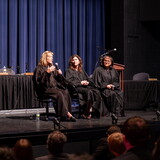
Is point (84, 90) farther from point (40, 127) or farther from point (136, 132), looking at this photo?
point (136, 132)

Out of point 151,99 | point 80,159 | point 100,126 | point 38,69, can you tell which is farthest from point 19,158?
point 151,99

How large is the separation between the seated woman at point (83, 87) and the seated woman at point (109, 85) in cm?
23

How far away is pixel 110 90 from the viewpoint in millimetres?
7836

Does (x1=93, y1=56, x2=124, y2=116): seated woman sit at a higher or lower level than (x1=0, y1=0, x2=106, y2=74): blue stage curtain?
lower

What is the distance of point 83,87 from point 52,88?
2.80ft

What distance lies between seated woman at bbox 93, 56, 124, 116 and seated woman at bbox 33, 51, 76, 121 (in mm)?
1007

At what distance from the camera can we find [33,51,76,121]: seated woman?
6.85 meters

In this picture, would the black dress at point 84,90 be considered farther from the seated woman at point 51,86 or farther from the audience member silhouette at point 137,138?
the audience member silhouette at point 137,138

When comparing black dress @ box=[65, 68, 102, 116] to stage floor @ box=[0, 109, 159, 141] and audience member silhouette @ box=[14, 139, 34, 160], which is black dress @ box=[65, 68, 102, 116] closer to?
stage floor @ box=[0, 109, 159, 141]

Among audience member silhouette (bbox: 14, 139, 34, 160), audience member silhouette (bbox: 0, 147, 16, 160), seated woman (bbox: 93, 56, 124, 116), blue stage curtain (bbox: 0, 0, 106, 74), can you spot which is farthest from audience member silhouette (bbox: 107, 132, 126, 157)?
blue stage curtain (bbox: 0, 0, 106, 74)

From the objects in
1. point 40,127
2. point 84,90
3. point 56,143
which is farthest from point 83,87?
point 56,143

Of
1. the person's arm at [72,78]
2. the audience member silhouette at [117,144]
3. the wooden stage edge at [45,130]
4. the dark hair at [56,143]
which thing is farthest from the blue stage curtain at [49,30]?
the audience member silhouette at [117,144]

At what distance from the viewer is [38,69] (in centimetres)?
711

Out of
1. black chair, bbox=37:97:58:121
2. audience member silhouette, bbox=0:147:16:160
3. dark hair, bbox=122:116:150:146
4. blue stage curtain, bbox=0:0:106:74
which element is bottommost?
black chair, bbox=37:97:58:121
